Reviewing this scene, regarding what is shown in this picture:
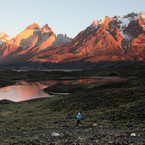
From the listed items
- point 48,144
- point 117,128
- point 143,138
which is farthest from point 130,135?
point 48,144

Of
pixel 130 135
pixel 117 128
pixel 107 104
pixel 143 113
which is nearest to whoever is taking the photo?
pixel 130 135

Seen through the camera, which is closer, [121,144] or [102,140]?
[121,144]

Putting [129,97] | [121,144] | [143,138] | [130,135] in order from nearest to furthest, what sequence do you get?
1. [121,144]
2. [143,138]
3. [130,135]
4. [129,97]

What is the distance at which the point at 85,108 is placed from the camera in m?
38.2

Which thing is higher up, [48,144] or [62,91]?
[48,144]

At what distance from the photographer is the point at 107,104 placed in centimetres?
3716

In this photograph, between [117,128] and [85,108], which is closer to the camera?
[117,128]

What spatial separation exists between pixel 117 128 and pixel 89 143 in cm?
614

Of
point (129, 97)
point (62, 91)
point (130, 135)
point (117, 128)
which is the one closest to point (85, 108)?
point (129, 97)

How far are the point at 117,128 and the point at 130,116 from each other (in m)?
5.64

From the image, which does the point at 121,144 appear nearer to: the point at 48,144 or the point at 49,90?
the point at 48,144

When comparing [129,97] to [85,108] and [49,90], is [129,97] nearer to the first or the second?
[85,108]

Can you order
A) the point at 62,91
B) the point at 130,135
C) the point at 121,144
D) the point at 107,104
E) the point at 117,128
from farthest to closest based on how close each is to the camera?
the point at 62,91, the point at 107,104, the point at 117,128, the point at 130,135, the point at 121,144

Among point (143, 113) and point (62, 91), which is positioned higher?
point (143, 113)
